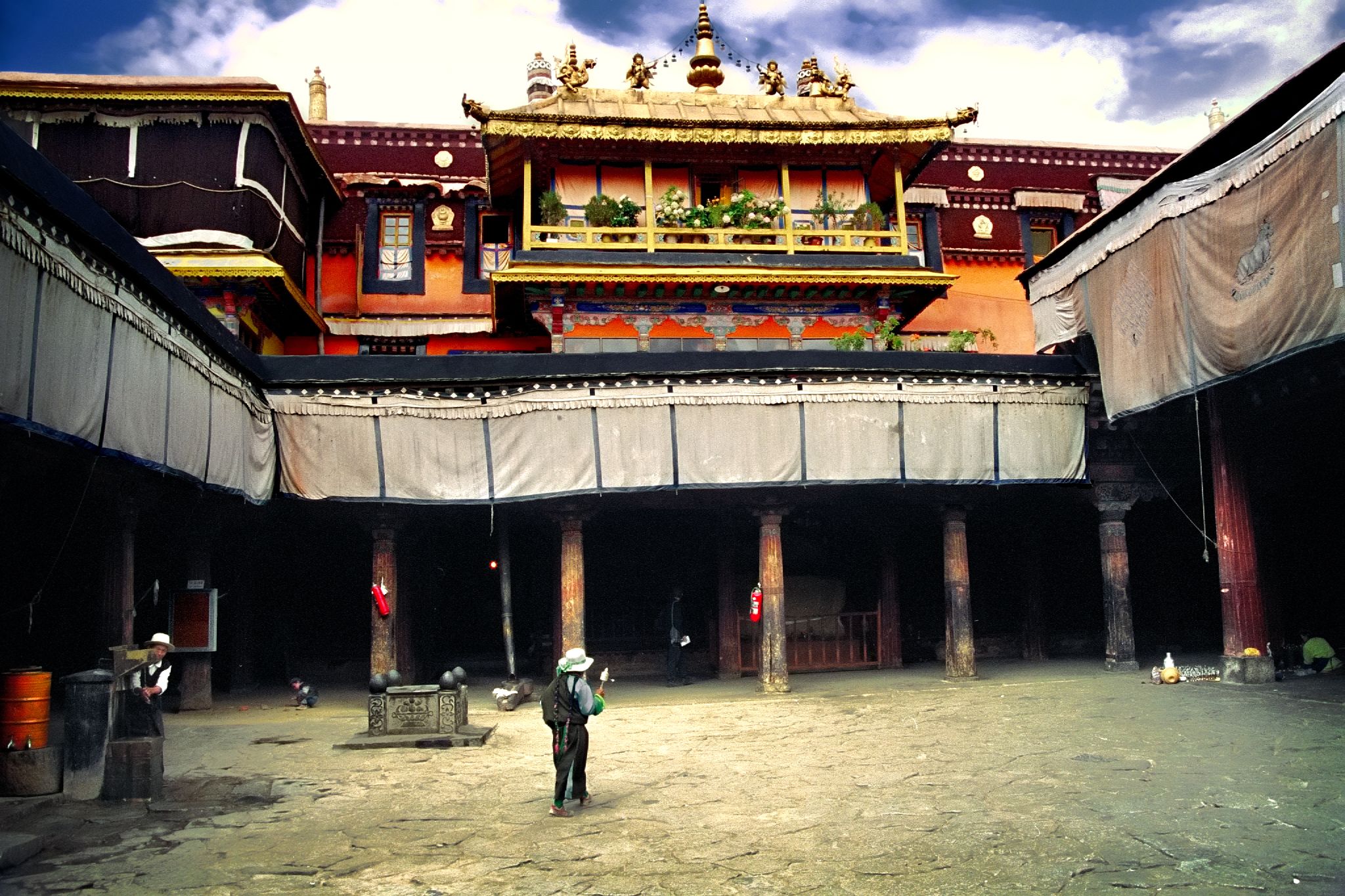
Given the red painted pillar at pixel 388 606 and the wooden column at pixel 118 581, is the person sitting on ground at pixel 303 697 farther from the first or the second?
the wooden column at pixel 118 581

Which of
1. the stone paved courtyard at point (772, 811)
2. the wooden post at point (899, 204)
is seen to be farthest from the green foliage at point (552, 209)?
the stone paved courtyard at point (772, 811)

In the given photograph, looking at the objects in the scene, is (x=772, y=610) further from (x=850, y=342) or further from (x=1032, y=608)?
(x=1032, y=608)

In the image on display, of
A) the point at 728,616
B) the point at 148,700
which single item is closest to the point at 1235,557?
the point at 728,616

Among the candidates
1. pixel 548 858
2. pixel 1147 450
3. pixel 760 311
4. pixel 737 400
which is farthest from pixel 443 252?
pixel 548 858

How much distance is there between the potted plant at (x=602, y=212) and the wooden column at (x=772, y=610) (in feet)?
23.6

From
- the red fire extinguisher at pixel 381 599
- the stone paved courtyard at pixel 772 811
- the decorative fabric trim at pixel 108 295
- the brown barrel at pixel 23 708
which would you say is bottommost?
the stone paved courtyard at pixel 772 811

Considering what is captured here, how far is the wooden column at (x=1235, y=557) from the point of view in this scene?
52.1 ft

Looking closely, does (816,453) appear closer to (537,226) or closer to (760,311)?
(760,311)

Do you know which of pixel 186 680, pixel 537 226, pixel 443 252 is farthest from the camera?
pixel 443 252

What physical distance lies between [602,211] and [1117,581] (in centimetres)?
1168

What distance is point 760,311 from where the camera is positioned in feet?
70.1

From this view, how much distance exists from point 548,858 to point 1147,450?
47.2 ft

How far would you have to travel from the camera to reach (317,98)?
27781 millimetres

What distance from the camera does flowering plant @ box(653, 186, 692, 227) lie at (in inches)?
827
